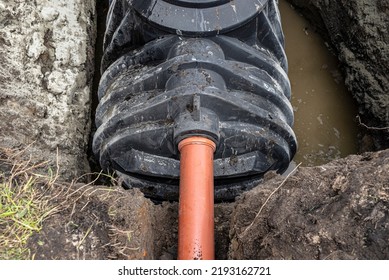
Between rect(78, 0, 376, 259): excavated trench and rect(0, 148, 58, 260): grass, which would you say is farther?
rect(78, 0, 376, 259): excavated trench

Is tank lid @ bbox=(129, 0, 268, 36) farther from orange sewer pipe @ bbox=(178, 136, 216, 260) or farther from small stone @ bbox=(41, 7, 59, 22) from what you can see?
small stone @ bbox=(41, 7, 59, 22)

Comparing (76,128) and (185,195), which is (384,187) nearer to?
(185,195)

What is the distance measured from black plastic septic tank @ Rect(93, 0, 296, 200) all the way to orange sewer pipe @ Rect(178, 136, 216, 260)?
124 millimetres

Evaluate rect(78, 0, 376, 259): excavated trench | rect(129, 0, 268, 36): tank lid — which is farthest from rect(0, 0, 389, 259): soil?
rect(129, 0, 268, 36): tank lid

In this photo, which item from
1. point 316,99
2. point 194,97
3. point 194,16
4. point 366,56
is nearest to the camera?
point 194,97

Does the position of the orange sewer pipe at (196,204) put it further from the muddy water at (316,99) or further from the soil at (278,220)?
the muddy water at (316,99)

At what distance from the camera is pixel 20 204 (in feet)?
5.35

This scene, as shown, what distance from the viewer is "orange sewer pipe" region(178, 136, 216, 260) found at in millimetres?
1687

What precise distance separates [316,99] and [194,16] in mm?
1367

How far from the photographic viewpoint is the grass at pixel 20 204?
1527 mm

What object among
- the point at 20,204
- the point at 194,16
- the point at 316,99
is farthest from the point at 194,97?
the point at 316,99

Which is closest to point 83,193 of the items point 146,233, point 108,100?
point 146,233

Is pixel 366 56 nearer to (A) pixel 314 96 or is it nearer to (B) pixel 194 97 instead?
(A) pixel 314 96

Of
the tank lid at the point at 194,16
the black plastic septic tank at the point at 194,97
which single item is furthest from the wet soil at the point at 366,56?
the tank lid at the point at 194,16
